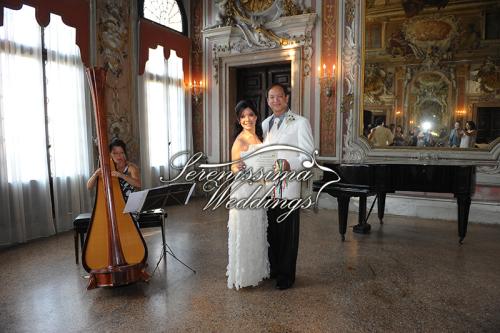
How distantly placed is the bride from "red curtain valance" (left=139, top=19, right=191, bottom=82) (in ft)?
12.0

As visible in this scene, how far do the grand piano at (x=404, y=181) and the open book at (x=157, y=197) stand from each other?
67.9 inches

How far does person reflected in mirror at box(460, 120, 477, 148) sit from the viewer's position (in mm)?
4910

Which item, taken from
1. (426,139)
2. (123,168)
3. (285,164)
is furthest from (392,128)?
(123,168)

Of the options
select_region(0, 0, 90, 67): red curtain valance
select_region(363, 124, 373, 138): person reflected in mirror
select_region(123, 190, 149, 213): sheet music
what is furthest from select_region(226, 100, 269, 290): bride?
select_region(363, 124, 373, 138): person reflected in mirror

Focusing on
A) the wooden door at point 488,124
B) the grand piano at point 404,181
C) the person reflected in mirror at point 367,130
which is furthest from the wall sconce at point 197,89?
the wooden door at point 488,124

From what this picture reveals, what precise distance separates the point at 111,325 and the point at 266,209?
1.26 m

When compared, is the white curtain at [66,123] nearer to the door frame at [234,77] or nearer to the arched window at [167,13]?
the arched window at [167,13]

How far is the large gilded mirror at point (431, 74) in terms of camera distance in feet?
15.9

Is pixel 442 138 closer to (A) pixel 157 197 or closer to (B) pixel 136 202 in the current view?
(A) pixel 157 197

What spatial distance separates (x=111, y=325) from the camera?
2.31 meters

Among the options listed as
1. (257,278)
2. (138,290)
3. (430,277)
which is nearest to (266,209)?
(257,278)

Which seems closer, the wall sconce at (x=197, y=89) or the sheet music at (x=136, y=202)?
the sheet music at (x=136, y=202)

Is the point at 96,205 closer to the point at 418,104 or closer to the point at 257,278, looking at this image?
the point at 257,278

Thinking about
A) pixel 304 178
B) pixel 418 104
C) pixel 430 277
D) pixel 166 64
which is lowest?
pixel 430 277
